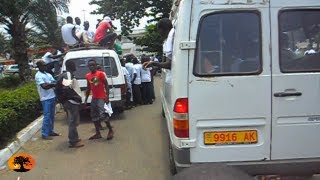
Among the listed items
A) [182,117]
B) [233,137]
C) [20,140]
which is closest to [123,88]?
[20,140]

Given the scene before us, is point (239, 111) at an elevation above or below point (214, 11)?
Result: below

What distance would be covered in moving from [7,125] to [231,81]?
5.57m

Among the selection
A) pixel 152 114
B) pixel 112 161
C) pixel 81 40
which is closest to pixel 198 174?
pixel 112 161

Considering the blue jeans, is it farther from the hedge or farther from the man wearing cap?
the man wearing cap

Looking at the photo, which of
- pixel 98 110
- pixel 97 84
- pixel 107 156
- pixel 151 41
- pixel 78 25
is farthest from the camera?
pixel 151 41

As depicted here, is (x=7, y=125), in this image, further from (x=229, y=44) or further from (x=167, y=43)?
(x=229, y=44)

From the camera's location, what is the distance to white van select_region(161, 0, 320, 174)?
4691 millimetres

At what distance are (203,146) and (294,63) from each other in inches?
48.9

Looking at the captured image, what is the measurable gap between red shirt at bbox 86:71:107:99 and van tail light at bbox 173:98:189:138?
4.85 metres

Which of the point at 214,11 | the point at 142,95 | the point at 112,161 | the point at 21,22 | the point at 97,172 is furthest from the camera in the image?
the point at 21,22

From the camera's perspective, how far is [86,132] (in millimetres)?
10711

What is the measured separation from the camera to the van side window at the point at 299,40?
4715 mm

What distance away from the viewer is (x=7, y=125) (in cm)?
889

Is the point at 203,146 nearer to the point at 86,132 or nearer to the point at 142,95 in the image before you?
the point at 86,132
